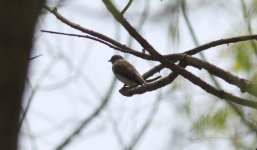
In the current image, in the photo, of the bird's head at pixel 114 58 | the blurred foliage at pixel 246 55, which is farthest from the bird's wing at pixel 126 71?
the blurred foliage at pixel 246 55

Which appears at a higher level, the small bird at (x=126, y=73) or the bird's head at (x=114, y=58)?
the small bird at (x=126, y=73)

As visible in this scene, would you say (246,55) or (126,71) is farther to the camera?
(126,71)

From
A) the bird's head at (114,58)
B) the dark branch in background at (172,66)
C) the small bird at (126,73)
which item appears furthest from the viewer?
the bird's head at (114,58)

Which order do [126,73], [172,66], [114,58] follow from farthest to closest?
[114,58]
[126,73]
[172,66]

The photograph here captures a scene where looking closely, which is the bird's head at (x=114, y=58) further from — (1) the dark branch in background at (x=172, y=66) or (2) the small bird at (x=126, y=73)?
(1) the dark branch in background at (x=172, y=66)

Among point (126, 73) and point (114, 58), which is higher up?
point (126, 73)

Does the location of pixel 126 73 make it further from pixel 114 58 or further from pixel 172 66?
pixel 172 66

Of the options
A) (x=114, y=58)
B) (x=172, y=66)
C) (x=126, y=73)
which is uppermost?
(x=172, y=66)

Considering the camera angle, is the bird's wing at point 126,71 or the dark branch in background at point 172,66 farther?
the bird's wing at point 126,71

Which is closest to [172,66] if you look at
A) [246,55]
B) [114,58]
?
[246,55]

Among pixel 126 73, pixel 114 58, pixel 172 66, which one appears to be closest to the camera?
pixel 172 66
